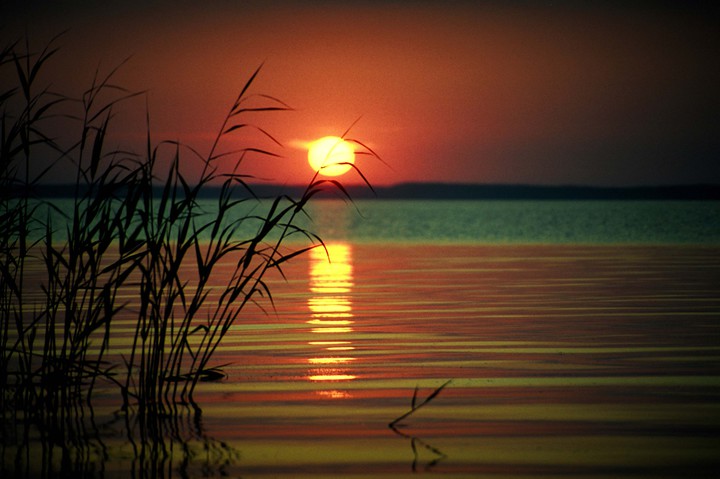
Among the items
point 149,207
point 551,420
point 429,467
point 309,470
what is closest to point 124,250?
point 149,207

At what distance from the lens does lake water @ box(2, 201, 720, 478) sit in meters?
5.48

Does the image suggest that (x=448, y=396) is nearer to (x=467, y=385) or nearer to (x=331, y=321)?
(x=467, y=385)

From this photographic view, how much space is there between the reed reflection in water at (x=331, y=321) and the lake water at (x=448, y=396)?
4cm

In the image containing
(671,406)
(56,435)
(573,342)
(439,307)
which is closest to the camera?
(56,435)

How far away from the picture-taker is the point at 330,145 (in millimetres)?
6473

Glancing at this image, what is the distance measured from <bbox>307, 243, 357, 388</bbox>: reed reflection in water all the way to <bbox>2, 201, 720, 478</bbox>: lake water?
42 millimetres

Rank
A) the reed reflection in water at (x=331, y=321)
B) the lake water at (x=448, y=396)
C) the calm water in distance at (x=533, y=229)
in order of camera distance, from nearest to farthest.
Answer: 1. the lake water at (x=448, y=396)
2. the reed reflection in water at (x=331, y=321)
3. the calm water in distance at (x=533, y=229)

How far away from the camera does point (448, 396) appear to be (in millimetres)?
7230

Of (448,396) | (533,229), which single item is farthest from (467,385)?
(533,229)

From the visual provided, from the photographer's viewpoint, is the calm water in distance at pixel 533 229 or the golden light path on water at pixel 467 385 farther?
the calm water in distance at pixel 533 229

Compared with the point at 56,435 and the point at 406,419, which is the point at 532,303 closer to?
the point at 406,419

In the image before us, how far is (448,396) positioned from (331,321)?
4.83 m

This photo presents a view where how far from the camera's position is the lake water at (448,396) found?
548cm

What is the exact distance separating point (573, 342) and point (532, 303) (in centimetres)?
369
